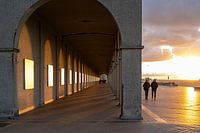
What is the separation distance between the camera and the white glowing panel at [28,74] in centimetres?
1609

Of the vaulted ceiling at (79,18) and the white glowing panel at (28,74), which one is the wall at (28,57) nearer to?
the white glowing panel at (28,74)

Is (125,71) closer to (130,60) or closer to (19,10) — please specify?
(130,60)

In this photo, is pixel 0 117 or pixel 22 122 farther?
pixel 0 117

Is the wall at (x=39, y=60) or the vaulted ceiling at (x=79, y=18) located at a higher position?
the vaulted ceiling at (x=79, y=18)

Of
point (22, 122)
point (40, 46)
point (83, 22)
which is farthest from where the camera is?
point (83, 22)

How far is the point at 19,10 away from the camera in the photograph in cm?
1354

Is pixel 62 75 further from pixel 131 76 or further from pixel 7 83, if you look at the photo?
pixel 131 76

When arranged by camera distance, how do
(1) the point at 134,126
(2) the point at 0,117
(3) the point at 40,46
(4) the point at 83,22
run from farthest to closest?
(4) the point at 83,22, (3) the point at 40,46, (2) the point at 0,117, (1) the point at 134,126

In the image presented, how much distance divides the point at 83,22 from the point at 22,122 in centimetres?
1090

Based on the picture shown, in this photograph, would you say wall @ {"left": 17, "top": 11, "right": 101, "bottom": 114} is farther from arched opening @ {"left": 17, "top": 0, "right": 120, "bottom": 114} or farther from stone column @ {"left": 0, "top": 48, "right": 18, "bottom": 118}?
stone column @ {"left": 0, "top": 48, "right": 18, "bottom": 118}

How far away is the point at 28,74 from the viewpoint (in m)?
16.7

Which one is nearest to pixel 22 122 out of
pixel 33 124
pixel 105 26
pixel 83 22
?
pixel 33 124

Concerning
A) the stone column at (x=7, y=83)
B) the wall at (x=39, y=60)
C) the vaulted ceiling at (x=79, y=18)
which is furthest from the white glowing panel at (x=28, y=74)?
the vaulted ceiling at (x=79, y=18)

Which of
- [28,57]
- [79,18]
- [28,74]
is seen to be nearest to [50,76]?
[79,18]
